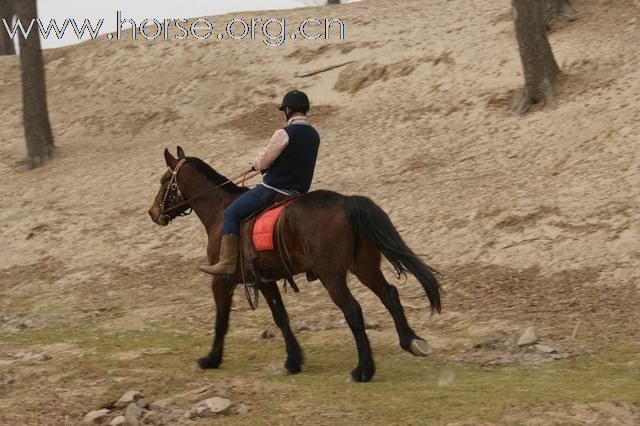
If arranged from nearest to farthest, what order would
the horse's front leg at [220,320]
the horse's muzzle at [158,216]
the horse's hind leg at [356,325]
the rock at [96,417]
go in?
the rock at [96,417], the horse's hind leg at [356,325], the horse's front leg at [220,320], the horse's muzzle at [158,216]

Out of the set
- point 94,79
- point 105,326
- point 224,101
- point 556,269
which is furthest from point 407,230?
point 94,79

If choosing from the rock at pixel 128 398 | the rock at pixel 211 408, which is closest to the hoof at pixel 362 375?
the rock at pixel 211 408

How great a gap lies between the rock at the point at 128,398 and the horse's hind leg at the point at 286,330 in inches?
72.7

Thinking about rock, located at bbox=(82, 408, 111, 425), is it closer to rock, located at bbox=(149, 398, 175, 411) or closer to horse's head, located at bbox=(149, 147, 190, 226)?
rock, located at bbox=(149, 398, 175, 411)

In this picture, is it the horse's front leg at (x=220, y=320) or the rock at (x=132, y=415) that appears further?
the horse's front leg at (x=220, y=320)

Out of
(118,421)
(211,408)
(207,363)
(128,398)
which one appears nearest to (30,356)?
(207,363)

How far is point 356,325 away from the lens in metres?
9.46

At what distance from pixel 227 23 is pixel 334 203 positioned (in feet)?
65.2

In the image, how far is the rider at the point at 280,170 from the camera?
10.1 metres

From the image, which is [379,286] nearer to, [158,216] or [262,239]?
[262,239]

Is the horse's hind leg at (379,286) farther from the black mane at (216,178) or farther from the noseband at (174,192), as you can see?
the noseband at (174,192)

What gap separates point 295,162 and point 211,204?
149cm

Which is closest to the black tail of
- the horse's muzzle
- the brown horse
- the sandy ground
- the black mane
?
the brown horse

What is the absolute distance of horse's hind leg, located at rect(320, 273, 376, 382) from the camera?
9391 millimetres
